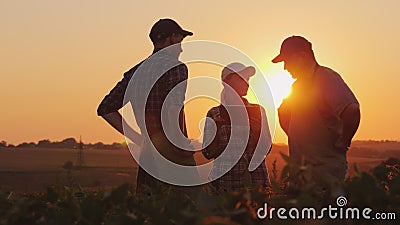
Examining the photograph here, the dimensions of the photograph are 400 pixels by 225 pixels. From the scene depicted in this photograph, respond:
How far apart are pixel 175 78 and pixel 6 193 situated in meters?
2.51

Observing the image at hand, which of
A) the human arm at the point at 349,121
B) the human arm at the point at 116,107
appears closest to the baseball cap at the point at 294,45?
the human arm at the point at 349,121

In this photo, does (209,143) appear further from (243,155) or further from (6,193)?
(6,193)

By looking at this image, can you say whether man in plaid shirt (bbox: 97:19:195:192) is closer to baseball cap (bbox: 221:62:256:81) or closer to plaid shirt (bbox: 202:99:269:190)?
baseball cap (bbox: 221:62:256:81)

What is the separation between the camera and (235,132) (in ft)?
25.9

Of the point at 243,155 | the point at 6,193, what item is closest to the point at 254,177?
the point at 243,155

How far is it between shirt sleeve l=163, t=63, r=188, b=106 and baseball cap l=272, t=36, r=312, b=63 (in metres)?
0.82

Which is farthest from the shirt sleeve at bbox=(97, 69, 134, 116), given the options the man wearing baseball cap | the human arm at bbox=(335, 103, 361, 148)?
the human arm at bbox=(335, 103, 361, 148)

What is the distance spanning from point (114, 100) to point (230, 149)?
1.96 metres

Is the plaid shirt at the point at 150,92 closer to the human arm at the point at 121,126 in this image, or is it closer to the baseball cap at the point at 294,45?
the human arm at the point at 121,126

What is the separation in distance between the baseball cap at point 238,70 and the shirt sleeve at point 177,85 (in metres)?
1.84

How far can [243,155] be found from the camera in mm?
7895

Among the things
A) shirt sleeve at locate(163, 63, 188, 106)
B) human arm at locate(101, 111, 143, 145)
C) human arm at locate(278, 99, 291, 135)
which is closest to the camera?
shirt sleeve at locate(163, 63, 188, 106)

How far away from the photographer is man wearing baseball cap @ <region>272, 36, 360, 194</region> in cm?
580

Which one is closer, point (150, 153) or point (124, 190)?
point (124, 190)
